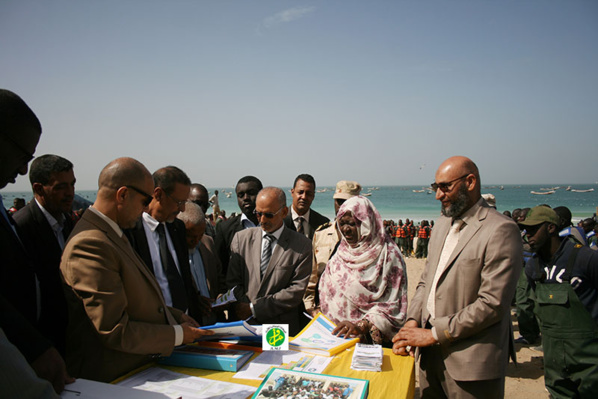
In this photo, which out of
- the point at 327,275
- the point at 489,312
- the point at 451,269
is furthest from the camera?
the point at 327,275

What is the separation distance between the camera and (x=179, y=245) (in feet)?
9.90

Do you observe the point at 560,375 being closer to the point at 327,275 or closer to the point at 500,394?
the point at 500,394

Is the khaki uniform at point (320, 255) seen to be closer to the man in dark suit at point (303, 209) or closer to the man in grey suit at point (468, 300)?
the man in dark suit at point (303, 209)

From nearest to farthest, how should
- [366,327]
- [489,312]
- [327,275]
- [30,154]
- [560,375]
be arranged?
[30,154]
[489,312]
[366,327]
[327,275]
[560,375]

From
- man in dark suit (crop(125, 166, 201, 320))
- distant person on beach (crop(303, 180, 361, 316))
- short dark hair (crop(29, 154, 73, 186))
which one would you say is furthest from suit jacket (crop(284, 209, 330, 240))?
short dark hair (crop(29, 154, 73, 186))

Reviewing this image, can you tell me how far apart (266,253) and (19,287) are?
1.98 metres

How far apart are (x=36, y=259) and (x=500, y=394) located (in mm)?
3691

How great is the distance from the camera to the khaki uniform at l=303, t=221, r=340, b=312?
4.01 meters

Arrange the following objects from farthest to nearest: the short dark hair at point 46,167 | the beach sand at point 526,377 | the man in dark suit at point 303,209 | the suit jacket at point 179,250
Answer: the man in dark suit at point 303,209
the beach sand at point 526,377
the short dark hair at point 46,167
the suit jacket at point 179,250

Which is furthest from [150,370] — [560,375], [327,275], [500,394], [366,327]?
[560,375]

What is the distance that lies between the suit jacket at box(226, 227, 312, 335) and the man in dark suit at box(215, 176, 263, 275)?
0.92 metres

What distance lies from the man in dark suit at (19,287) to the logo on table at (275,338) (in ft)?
3.24

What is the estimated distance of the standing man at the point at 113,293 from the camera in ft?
5.52

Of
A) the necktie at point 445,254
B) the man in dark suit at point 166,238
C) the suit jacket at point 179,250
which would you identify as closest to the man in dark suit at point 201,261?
the suit jacket at point 179,250
